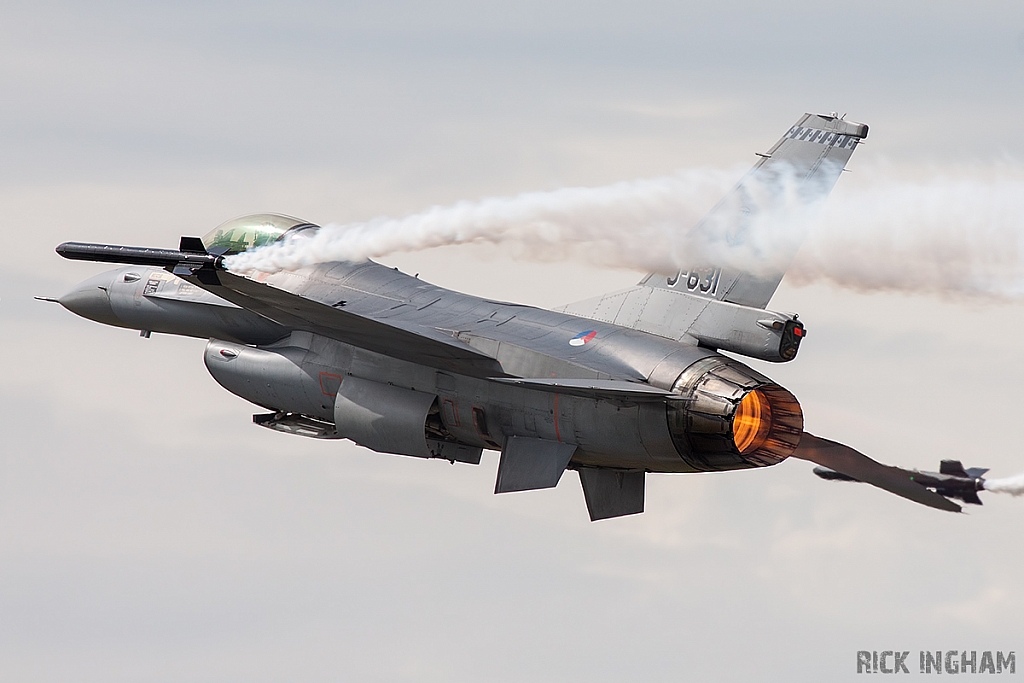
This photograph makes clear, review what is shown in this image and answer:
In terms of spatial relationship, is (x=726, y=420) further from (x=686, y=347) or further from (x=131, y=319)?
(x=131, y=319)

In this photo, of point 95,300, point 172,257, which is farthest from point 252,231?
point 172,257

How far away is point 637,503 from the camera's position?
22312 mm

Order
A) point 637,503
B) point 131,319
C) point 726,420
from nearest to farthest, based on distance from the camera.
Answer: point 726,420
point 637,503
point 131,319

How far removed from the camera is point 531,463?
20.8 meters

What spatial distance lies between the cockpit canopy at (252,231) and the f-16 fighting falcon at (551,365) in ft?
2.59

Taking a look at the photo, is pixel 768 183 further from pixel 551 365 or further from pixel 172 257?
pixel 172 257

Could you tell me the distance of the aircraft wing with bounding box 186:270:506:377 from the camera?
68.1 ft

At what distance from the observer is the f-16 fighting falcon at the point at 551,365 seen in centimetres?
1966

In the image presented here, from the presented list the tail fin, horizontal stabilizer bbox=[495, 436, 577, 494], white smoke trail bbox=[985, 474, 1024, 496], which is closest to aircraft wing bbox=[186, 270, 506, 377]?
horizontal stabilizer bbox=[495, 436, 577, 494]

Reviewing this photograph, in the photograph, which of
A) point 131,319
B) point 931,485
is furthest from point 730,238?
point 131,319

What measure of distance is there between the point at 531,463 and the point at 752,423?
3082 millimetres

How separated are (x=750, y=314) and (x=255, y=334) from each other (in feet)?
25.0

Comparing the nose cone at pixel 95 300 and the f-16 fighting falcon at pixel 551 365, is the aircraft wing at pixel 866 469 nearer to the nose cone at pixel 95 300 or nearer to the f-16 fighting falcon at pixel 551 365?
the f-16 fighting falcon at pixel 551 365

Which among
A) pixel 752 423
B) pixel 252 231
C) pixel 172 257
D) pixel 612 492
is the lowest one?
pixel 612 492
